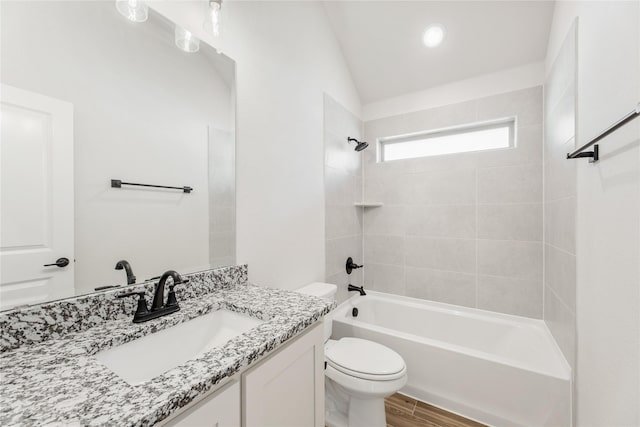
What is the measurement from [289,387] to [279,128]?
4.54 ft

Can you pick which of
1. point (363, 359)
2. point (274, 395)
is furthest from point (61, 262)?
point (363, 359)

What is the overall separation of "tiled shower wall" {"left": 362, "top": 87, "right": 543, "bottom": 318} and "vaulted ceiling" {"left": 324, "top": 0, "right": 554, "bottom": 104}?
0.29m

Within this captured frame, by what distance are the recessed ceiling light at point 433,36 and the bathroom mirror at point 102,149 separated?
5.44ft

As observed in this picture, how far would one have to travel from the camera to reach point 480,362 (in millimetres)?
1575

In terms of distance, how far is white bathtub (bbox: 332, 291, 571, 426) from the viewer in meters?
1.44

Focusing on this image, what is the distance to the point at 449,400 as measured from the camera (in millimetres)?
1675

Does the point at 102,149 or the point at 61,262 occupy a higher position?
the point at 102,149

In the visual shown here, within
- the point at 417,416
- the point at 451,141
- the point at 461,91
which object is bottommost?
the point at 417,416

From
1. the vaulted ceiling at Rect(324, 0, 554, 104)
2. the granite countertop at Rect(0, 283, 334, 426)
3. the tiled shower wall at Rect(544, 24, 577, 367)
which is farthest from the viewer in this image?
the vaulted ceiling at Rect(324, 0, 554, 104)

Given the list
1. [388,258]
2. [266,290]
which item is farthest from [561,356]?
[266,290]

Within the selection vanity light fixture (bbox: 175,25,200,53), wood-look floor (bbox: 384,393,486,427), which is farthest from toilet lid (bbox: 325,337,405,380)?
vanity light fixture (bbox: 175,25,200,53)

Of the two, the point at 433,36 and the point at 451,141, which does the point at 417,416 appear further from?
the point at 433,36

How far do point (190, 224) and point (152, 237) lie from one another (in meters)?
0.17

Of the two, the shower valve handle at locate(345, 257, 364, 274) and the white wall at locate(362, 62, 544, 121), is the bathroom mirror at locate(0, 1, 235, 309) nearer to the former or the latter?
the shower valve handle at locate(345, 257, 364, 274)
